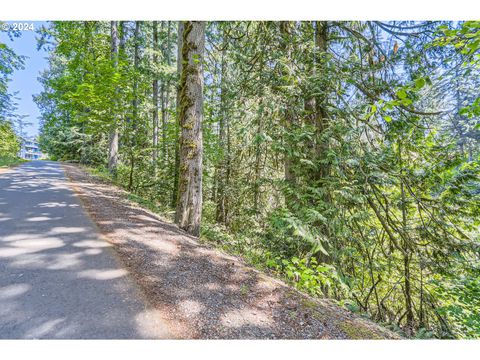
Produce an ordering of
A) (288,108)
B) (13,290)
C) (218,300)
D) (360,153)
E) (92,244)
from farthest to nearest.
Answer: (288,108) → (360,153) → (92,244) → (218,300) → (13,290)

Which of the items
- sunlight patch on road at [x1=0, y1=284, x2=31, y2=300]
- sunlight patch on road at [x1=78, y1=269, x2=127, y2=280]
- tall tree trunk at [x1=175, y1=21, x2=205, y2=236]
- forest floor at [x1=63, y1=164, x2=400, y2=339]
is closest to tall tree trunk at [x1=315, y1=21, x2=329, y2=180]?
tall tree trunk at [x1=175, y1=21, x2=205, y2=236]

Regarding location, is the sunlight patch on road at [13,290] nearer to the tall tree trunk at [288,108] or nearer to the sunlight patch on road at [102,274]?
the sunlight patch on road at [102,274]

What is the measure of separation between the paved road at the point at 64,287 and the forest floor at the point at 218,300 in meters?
0.15

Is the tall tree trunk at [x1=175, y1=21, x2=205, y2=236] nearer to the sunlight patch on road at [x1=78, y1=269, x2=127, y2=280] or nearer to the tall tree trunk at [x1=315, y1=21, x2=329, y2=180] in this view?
the sunlight patch on road at [x1=78, y1=269, x2=127, y2=280]

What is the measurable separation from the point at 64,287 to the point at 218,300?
48.2 inches

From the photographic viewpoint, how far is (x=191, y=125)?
3.73 m

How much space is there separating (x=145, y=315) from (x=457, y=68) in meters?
4.33

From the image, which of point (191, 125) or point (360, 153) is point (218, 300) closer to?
point (191, 125)

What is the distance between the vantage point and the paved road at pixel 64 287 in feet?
4.82

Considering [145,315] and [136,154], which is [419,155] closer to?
[145,315]

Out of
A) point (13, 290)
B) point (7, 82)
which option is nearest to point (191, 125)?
point (13, 290)

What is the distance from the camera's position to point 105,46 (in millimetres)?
9852

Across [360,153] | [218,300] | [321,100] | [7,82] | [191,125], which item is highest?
[321,100]

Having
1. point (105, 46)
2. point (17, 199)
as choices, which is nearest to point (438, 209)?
point (17, 199)
